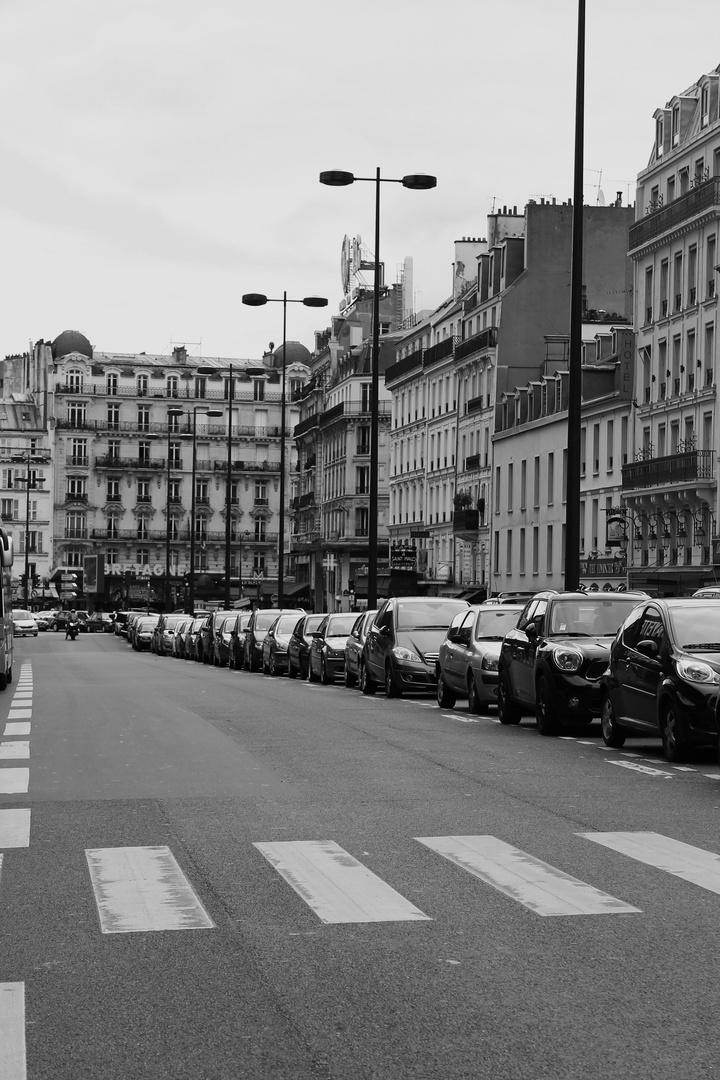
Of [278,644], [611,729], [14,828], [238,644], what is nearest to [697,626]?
[611,729]

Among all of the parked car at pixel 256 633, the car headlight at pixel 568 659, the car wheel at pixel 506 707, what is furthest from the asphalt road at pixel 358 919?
the parked car at pixel 256 633

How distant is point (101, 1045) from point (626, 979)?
200 centimetres

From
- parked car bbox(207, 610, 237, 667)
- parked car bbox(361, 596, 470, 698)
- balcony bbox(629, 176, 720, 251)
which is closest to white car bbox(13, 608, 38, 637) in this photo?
balcony bbox(629, 176, 720, 251)

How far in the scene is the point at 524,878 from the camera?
9336 mm

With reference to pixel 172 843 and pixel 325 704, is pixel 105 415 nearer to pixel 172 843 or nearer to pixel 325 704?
pixel 325 704

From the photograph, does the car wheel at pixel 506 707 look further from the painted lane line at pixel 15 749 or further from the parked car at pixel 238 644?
the parked car at pixel 238 644

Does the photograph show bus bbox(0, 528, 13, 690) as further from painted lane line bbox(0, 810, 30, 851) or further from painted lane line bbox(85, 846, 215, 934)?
painted lane line bbox(85, 846, 215, 934)

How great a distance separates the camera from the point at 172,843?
35.2 feet

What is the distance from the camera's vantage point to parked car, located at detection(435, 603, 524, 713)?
83.3ft

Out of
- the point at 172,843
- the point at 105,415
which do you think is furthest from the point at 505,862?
the point at 105,415

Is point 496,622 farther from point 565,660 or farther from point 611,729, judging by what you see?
point 611,729

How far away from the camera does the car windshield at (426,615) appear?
31656mm

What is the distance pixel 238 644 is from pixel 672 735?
34.4 meters

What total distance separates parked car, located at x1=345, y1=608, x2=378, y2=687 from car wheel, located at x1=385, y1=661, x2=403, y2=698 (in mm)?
2601
